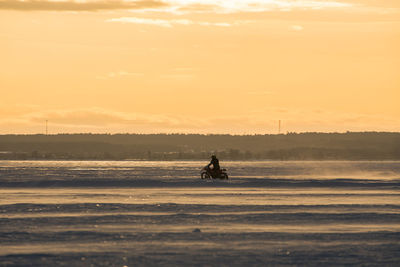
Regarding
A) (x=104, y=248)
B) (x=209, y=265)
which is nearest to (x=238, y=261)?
(x=209, y=265)

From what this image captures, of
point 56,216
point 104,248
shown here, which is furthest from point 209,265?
point 56,216

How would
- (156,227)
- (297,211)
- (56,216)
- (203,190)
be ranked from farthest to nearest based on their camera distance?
(203,190) < (297,211) < (56,216) < (156,227)

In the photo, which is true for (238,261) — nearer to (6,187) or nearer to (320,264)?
(320,264)

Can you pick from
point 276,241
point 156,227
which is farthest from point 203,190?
point 276,241

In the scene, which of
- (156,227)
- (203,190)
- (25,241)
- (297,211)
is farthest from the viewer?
(203,190)

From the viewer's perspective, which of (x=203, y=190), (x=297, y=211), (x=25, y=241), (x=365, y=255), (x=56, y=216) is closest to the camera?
(x=365, y=255)

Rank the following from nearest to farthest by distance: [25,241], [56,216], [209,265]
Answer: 1. [209,265]
2. [25,241]
3. [56,216]

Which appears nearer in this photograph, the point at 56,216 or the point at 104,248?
the point at 104,248

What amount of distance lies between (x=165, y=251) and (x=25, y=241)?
4164 millimetres

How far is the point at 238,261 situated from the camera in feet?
62.0

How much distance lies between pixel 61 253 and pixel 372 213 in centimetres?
1423

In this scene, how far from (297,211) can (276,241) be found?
9251 mm

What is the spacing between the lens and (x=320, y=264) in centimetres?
1847

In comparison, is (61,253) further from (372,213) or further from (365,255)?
(372,213)
